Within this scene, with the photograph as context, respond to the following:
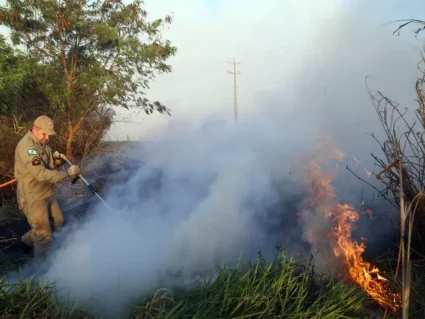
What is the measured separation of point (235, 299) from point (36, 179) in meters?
2.94

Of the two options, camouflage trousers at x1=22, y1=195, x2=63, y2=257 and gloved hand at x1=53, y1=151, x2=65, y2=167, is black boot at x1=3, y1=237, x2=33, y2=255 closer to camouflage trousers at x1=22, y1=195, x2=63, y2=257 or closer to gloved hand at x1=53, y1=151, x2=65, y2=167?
camouflage trousers at x1=22, y1=195, x2=63, y2=257

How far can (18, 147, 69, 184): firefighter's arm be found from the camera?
4938 mm

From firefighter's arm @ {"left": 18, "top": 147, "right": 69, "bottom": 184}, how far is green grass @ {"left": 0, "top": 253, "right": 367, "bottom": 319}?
152cm

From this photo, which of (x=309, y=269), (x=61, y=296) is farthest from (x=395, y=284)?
(x=61, y=296)

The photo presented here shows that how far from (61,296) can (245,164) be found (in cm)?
274

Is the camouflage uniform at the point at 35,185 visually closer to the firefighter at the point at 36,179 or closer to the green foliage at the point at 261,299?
the firefighter at the point at 36,179

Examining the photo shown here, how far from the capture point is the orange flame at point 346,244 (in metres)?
4.03

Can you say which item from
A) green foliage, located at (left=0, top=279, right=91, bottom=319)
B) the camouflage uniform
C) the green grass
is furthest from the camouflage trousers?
green foliage, located at (left=0, top=279, right=91, bottom=319)

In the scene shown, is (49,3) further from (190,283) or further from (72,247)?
(190,283)

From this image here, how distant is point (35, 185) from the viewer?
5098 millimetres

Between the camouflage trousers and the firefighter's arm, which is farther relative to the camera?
the camouflage trousers

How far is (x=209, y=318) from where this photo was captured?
3311 millimetres

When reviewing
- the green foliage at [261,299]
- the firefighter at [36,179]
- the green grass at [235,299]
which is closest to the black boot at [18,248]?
the firefighter at [36,179]

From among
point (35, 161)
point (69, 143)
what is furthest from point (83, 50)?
point (35, 161)
